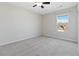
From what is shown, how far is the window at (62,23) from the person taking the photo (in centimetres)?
529

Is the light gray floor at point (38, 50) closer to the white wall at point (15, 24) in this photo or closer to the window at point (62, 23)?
the white wall at point (15, 24)

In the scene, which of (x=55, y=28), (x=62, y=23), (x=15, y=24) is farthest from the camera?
(x=55, y=28)

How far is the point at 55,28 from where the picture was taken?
6.03 metres

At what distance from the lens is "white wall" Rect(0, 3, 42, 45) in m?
4.08

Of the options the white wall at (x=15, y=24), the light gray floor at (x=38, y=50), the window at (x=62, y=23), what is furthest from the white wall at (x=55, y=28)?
the light gray floor at (x=38, y=50)

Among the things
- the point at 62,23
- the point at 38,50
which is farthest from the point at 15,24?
the point at 62,23

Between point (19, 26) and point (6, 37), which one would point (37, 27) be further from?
point (6, 37)

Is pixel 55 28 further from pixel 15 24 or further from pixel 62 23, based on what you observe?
pixel 15 24

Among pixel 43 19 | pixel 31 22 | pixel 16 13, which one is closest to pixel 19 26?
pixel 16 13

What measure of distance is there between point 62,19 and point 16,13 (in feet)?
11.3

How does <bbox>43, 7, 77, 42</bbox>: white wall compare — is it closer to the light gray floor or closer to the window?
the window

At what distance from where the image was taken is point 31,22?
598 cm

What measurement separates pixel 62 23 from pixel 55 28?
0.74m

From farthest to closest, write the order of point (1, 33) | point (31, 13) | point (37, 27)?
1. point (37, 27)
2. point (31, 13)
3. point (1, 33)
